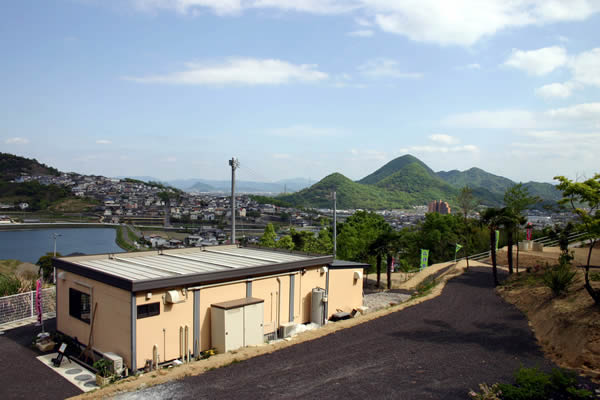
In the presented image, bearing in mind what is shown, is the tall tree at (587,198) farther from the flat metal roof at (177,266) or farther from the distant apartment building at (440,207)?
the distant apartment building at (440,207)

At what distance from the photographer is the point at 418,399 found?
22.6 feet

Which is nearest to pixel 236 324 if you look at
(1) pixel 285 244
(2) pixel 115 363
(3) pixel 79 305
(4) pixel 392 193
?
(2) pixel 115 363

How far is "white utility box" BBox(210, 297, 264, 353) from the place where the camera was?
11.1 meters

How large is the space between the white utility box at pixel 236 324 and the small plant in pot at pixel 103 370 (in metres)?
2.84

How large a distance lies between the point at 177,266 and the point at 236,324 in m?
3.46

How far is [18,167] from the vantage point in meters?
106

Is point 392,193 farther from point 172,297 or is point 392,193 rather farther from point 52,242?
point 172,297

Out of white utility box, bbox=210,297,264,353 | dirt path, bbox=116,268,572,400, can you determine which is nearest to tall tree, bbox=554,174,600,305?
dirt path, bbox=116,268,572,400

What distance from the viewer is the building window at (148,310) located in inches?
401

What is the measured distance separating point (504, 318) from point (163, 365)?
10.9 meters

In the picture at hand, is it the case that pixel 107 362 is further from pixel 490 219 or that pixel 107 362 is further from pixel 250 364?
pixel 490 219

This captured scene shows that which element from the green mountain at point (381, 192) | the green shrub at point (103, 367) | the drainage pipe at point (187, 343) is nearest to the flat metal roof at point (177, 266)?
the drainage pipe at point (187, 343)

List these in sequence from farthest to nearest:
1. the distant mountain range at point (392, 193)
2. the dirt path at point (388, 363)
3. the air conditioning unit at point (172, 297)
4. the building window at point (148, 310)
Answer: the distant mountain range at point (392, 193) < the air conditioning unit at point (172, 297) < the building window at point (148, 310) < the dirt path at point (388, 363)

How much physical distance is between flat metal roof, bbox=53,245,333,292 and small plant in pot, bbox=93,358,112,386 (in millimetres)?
1986
